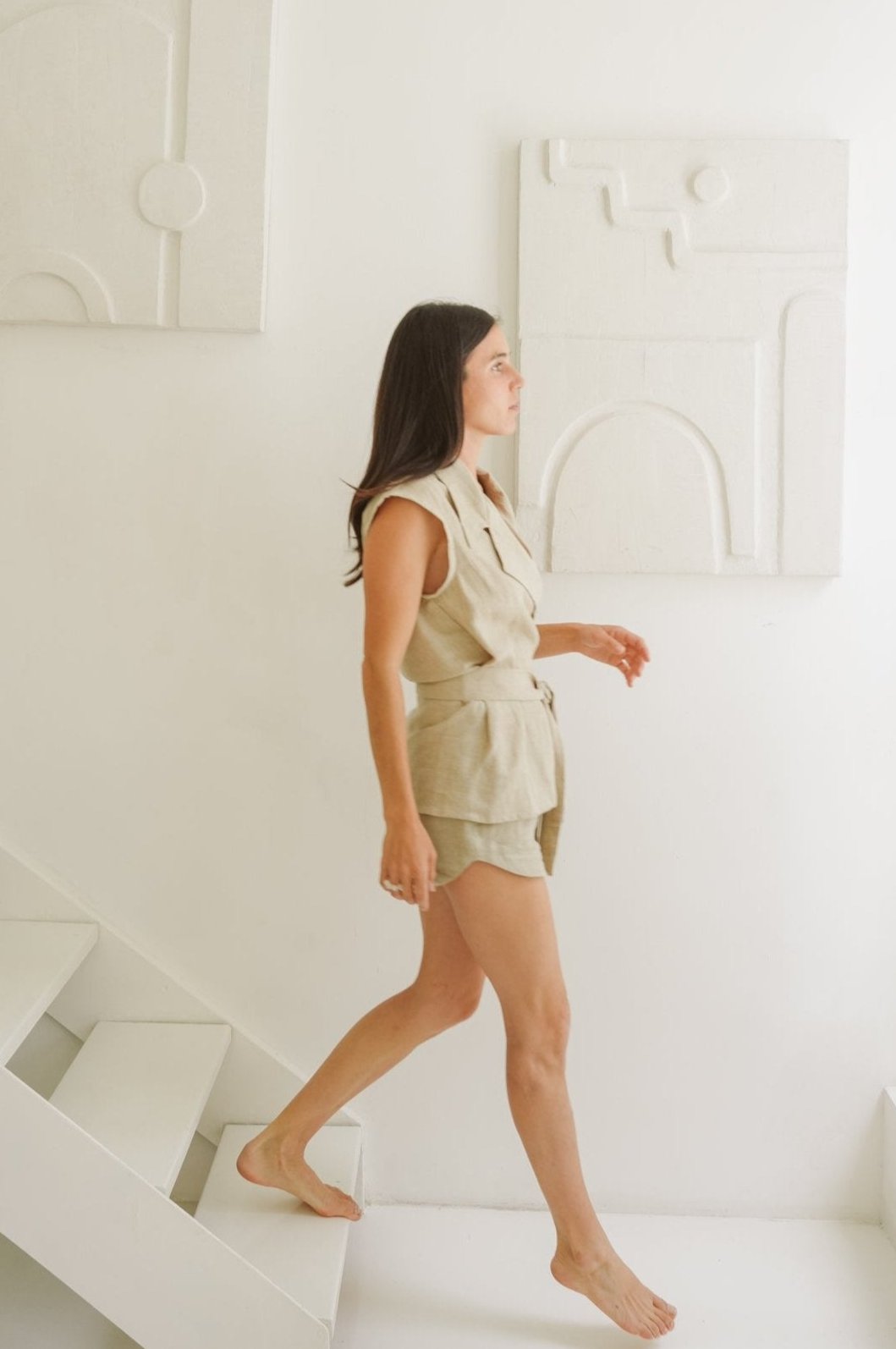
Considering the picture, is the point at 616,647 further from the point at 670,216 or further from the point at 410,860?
the point at 670,216

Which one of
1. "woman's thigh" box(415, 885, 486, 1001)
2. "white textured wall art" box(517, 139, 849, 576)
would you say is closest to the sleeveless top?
"woman's thigh" box(415, 885, 486, 1001)

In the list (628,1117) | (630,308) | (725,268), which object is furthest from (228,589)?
(628,1117)

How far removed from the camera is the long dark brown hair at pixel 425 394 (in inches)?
74.0

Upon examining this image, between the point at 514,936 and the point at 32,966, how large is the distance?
0.90 meters

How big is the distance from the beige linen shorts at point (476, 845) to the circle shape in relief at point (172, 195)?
1.22 metres

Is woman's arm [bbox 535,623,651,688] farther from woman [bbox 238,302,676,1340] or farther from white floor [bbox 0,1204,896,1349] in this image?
white floor [bbox 0,1204,896,1349]

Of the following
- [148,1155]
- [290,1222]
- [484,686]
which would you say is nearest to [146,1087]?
[148,1155]

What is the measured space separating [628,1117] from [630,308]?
151 cm

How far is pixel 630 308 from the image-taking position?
2.30m

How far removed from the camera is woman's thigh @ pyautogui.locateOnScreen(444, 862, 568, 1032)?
1.86 metres

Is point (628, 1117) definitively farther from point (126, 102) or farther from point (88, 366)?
point (126, 102)

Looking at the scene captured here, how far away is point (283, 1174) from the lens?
2094 mm

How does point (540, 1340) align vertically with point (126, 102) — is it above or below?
below

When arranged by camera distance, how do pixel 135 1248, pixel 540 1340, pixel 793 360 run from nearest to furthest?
pixel 135 1248
pixel 540 1340
pixel 793 360
